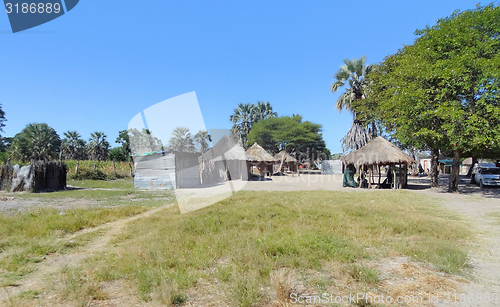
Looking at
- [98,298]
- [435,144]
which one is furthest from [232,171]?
[98,298]

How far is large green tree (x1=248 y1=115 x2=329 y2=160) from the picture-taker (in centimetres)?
4400

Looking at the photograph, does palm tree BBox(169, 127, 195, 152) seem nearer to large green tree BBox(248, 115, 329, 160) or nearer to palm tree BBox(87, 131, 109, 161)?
large green tree BBox(248, 115, 329, 160)

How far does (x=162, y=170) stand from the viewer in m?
19.8

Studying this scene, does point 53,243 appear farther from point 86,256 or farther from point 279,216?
point 279,216

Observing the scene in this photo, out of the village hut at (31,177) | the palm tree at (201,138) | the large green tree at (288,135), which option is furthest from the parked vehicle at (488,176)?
the village hut at (31,177)

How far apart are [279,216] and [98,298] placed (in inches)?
211

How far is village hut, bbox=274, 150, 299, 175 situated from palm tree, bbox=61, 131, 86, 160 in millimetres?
40973

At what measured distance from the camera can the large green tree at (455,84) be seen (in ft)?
39.0

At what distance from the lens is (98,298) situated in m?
3.55

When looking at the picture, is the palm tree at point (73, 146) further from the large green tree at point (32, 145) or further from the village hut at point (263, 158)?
the village hut at point (263, 158)

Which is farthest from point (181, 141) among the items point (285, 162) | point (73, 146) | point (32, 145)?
point (73, 146)

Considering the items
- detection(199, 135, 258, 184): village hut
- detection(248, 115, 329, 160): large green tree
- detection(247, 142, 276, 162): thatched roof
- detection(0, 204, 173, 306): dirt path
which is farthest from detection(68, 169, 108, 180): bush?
detection(248, 115, 329, 160): large green tree

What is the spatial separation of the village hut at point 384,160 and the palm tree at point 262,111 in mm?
35277

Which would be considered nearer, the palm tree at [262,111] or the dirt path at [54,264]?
the dirt path at [54,264]
